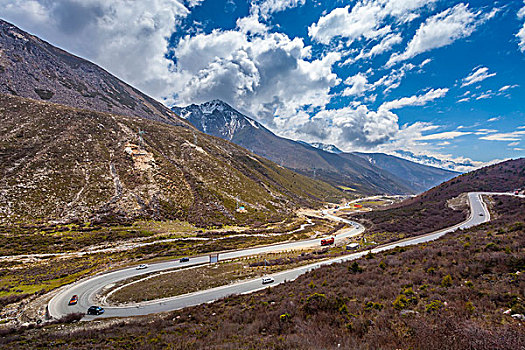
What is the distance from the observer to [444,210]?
64.4 metres

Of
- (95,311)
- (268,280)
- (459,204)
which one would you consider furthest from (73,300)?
(459,204)

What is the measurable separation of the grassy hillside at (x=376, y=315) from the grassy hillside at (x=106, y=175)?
6101cm

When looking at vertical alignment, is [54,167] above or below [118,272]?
above

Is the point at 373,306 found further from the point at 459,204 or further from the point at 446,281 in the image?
the point at 459,204

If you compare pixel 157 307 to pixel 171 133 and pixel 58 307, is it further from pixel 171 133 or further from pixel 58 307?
pixel 171 133

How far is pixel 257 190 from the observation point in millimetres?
125875

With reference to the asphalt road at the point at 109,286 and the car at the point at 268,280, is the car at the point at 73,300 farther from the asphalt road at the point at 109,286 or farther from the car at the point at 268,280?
the car at the point at 268,280

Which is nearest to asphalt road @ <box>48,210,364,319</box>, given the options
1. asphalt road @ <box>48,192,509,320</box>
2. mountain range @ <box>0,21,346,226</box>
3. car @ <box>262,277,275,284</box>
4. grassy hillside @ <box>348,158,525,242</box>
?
asphalt road @ <box>48,192,509,320</box>

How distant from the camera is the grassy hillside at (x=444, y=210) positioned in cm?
5575

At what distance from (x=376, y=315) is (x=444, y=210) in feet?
236

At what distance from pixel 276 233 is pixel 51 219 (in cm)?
6880

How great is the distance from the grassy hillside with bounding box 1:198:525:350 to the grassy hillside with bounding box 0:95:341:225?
61005 mm

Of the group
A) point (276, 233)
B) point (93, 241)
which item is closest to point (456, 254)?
point (276, 233)

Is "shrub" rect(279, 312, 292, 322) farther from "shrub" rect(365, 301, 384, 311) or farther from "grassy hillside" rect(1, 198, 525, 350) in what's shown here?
"shrub" rect(365, 301, 384, 311)
